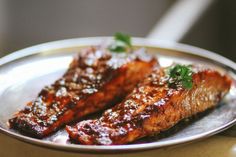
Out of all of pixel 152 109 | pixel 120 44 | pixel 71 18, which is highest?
pixel 71 18

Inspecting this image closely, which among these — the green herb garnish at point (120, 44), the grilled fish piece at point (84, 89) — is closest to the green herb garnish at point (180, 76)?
the grilled fish piece at point (84, 89)

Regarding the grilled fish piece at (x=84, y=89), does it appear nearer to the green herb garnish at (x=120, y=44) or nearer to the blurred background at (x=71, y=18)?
the green herb garnish at (x=120, y=44)

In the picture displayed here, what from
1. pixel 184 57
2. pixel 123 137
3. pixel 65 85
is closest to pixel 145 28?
pixel 184 57

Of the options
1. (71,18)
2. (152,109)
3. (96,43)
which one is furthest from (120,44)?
(71,18)

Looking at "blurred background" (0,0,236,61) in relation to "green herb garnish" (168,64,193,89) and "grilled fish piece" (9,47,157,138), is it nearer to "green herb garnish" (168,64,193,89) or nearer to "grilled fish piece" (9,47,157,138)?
"grilled fish piece" (9,47,157,138)

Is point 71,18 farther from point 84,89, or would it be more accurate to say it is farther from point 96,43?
point 84,89

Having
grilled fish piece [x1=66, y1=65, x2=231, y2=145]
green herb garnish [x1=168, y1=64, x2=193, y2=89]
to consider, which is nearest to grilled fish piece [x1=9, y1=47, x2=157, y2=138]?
grilled fish piece [x1=66, y1=65, x2=231, y2=145]

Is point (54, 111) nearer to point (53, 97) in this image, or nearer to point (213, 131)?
point (53, 97)
